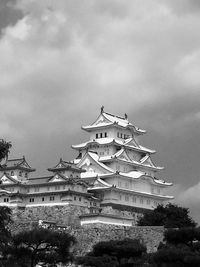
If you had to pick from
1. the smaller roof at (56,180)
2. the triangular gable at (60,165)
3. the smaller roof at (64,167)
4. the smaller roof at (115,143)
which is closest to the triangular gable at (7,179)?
the smaller roof at (56,180)

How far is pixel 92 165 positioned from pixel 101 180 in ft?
11.3

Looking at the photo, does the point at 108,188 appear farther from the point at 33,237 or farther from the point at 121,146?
the point at 33,237

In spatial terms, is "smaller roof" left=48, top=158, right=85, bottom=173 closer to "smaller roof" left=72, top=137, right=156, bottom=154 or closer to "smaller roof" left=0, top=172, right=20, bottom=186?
"smaller roof" left=0, top=172, right=20, bottom=186

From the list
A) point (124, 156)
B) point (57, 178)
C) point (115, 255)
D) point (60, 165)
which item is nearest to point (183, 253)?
point (115, 255)

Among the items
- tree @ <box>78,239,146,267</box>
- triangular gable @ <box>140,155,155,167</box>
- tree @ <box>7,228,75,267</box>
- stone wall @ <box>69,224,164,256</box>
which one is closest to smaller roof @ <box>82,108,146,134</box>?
triangular gable @ <box>140,155,155,167</box>

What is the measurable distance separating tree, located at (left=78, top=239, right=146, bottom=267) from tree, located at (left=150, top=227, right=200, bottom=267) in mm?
2620

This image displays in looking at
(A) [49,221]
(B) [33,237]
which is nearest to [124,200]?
(A) [49,221]

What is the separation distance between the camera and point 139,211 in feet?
221

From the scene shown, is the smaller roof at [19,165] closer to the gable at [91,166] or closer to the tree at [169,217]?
the gable at [91,166]

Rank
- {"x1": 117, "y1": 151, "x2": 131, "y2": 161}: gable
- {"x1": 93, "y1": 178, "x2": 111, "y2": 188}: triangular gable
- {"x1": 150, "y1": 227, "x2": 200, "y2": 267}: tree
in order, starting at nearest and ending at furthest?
{"x1": 150, "y1": 227, "x2": 200, "y2": 267}: tree
{"x1": 93, "y1": 178, "x2": 111, "y2": 188}: triangular gable
{"x1": 117, "y1": 151, "x2": 131, "y2": 161}: gable

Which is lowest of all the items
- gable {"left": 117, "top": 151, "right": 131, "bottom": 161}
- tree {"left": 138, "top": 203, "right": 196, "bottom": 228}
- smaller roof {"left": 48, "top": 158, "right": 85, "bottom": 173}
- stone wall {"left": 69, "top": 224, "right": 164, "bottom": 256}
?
stone wall {"left": 69, "top": 224, "right": 164, "bottom": 256}

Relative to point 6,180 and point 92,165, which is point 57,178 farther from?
point 92,165

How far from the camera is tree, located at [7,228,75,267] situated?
117 feet

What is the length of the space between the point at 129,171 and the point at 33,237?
1398 inches
